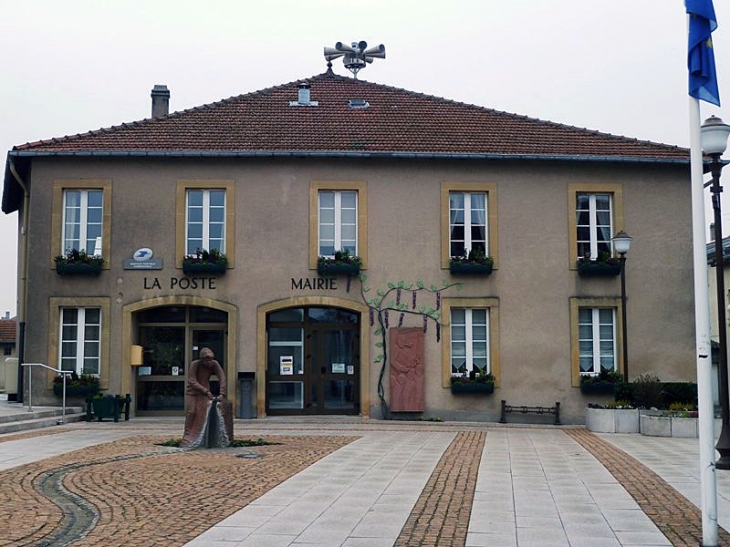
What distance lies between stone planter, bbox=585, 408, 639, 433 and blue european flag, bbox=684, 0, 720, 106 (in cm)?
1204

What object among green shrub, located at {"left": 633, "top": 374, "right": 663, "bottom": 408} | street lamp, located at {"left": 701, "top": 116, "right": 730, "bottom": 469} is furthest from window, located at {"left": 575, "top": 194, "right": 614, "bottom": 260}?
street lamp, located at {"left": 701, "top": 116, "right": 730, "bottom": 469}

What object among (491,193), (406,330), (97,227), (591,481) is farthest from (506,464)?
(97,227)

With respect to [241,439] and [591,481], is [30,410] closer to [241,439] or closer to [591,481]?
[241,439]

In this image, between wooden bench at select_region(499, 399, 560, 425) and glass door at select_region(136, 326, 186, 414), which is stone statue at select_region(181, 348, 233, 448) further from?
wooden bench at select_region(499, 399, 560, 425)

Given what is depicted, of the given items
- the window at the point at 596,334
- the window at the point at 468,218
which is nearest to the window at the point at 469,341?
the window at the point at 468,218

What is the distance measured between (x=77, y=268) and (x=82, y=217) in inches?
54.2

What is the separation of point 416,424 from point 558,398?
372 cm

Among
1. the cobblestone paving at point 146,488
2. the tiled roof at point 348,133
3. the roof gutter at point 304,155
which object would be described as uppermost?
the tiled roof at point 348,133

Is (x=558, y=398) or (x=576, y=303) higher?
(x=576, y=303)

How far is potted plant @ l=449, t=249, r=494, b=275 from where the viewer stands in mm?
21625

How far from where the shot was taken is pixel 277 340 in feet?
71.8

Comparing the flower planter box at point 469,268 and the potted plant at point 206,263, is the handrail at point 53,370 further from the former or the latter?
the flower planter box at point 469,268

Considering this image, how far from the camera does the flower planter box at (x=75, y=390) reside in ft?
68.8

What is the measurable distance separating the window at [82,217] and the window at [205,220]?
1.88 metres
